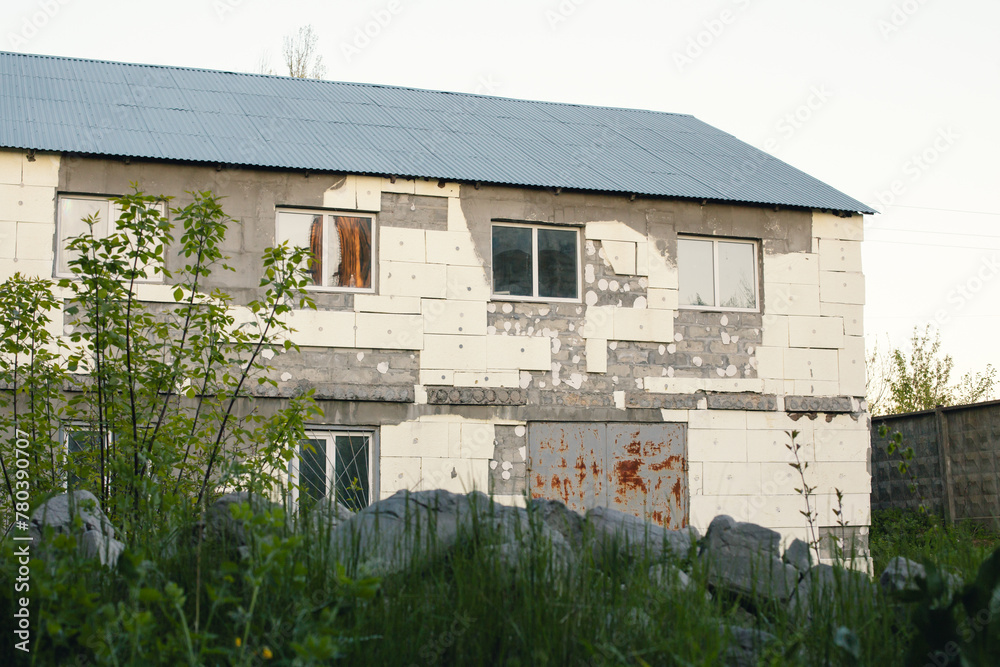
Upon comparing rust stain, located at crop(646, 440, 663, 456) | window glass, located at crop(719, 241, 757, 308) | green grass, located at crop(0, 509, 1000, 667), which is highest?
window glass, located at crop(719, 241, 757, 308)

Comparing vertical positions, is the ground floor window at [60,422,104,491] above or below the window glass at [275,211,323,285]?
below

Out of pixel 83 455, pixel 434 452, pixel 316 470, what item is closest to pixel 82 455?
pixel 83 455

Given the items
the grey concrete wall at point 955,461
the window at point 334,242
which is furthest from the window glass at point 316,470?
the grey concrete wall at point 955,461

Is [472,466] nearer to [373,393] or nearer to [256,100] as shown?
[373,393]

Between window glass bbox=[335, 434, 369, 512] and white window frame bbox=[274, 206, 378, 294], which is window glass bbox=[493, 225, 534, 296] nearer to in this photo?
white window frame bbox=[274, 206, 378, 294]

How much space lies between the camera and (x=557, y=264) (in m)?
12.0

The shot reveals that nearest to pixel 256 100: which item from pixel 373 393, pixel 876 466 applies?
pixel 373 393

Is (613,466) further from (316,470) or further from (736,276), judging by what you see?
(316,470)

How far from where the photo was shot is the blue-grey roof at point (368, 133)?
37.4 feet

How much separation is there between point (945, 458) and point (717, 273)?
4550 mm

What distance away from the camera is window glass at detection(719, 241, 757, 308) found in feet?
41.3

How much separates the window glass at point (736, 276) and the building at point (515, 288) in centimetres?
3

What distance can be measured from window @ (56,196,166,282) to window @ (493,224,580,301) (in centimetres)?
380

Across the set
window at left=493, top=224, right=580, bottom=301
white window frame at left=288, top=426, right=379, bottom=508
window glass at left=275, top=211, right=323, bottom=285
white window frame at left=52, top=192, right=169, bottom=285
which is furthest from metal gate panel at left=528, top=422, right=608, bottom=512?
white window frame at left=52, top=192, right=169, bottom=285
